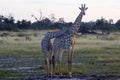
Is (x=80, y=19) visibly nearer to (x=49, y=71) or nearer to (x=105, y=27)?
(x=49, y=71)

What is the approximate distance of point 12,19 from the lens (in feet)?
324

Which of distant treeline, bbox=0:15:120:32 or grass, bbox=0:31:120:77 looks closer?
grass, bbox=0:31:120:77

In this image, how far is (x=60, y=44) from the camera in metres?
16.3

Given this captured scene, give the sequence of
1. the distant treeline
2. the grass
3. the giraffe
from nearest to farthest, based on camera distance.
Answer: the giraffe
the grass
the distant treeline

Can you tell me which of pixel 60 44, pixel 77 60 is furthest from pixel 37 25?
pixel 60 44

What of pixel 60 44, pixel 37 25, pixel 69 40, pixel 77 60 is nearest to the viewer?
pixel 69 40

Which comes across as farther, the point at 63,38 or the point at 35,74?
the point at 35,74

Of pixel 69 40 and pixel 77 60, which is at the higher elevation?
pixel 69 40

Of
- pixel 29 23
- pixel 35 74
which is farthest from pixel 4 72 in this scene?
pixel 29 23

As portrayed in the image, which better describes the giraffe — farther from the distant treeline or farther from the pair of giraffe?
the distant treeline

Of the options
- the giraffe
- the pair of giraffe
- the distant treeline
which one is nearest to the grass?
the pair of giraffe

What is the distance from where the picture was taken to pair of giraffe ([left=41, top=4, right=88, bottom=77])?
634 inches

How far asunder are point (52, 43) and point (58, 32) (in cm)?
68

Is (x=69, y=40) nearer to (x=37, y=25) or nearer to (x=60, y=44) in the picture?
(x=60, y=44)
